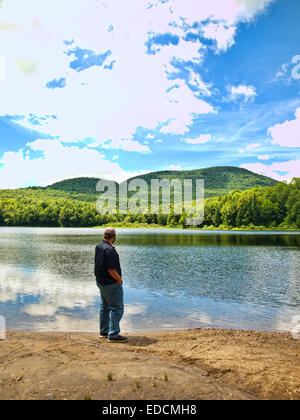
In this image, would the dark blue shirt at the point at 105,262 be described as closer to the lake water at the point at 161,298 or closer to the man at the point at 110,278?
the man at the point at 110,278

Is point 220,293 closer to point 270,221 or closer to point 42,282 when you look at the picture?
point 42,282

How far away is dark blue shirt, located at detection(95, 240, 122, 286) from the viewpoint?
9.20m

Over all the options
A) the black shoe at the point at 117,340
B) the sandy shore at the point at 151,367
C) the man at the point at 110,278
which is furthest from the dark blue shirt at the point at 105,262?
the sandy shore at the point at 151,367

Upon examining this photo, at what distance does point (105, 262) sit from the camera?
30.3ft

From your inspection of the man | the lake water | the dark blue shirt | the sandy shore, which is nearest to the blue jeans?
the man

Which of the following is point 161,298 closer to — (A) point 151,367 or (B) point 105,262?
(B) point 105,262

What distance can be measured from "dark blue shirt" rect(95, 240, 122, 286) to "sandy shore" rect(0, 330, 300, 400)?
6.19 feet

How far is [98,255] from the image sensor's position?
9.37m

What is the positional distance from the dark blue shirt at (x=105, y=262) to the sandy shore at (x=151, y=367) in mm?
1888

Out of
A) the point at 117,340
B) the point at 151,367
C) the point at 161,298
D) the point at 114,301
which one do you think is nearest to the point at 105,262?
the point at 114,301

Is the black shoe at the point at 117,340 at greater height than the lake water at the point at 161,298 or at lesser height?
greater

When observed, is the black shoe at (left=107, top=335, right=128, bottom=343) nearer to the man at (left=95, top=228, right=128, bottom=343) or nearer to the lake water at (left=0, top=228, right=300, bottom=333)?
the man at (left=95, top=228, right=128, bottom=343)

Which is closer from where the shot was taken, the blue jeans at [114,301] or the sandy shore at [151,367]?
the sandy shore at [151,367]

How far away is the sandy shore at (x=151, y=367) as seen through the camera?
573cm
